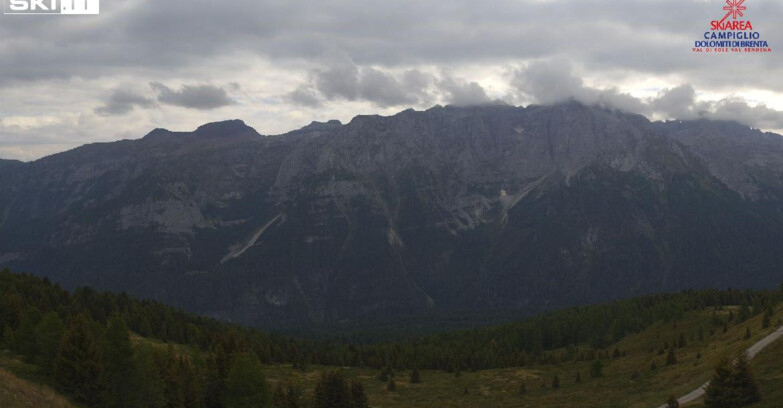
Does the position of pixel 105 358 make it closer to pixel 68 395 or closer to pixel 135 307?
pixel 68 395

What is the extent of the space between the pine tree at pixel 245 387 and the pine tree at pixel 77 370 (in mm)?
16392

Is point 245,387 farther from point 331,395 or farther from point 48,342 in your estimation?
point 48,342

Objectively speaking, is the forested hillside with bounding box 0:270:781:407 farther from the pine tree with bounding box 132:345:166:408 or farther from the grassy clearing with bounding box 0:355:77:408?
the grassy clearing with bounding box 0:355:77:408

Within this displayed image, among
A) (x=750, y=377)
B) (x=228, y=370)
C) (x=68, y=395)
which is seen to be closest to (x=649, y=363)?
(x=750, y=377)

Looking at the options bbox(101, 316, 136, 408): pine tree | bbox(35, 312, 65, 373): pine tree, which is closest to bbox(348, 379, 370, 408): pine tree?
bbox(101, 316, 136, 408): pine tree

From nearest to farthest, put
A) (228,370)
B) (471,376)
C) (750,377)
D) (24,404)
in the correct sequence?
(24,404), (750,377), (228,370), (471,376)

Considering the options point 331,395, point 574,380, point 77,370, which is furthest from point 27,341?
point 574,380

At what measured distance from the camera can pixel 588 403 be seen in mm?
90750

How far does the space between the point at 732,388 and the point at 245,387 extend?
54674 mm

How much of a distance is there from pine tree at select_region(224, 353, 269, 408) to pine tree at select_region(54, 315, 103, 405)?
1639cm

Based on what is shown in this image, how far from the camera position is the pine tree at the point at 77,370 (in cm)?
6397

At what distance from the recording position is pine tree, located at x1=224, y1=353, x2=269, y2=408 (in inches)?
3000

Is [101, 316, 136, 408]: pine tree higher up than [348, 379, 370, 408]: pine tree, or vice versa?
[101, 316, 136, 408]: pine tree

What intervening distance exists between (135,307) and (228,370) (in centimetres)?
8283
